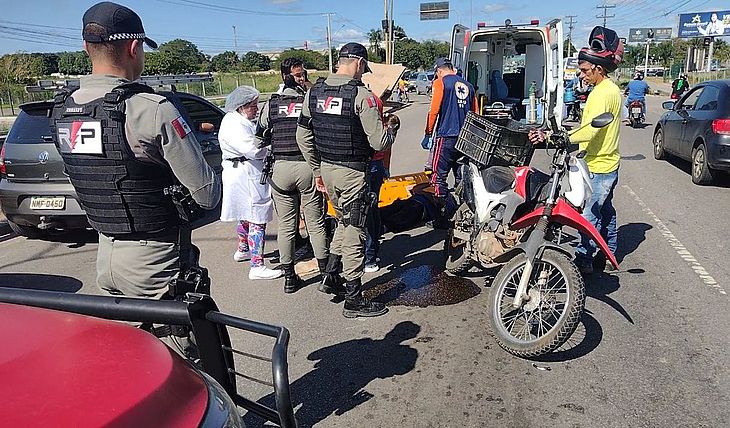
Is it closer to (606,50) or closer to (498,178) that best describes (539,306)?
(498,178)

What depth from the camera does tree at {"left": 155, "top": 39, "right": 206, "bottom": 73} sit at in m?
46.1

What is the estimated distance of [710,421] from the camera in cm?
297

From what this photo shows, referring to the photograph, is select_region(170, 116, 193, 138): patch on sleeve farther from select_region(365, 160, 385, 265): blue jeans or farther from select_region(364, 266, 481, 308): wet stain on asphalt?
select_region(364, 266, 481, 308): wet stain on asphalt

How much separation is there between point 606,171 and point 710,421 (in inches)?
93.2

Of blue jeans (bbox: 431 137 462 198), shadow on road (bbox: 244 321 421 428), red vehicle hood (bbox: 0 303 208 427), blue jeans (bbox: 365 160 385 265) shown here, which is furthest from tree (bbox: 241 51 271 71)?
red vehicle hood (bbox: 0 303 208 427)

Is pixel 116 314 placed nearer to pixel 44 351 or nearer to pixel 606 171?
pixel 44 351

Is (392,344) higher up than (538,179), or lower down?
lower down

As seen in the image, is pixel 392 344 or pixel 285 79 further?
pixel 285 79

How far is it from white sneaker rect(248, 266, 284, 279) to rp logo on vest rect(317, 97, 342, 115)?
6.16 feet

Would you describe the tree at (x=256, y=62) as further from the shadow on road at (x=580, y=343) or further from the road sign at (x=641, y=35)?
the shadow on road at (x=580, y=343)

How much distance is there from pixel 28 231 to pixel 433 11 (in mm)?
37366

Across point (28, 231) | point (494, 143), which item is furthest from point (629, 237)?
point (28, 231)

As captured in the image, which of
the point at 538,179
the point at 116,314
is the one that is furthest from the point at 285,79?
the point at 116,314

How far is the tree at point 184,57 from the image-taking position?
151ft
